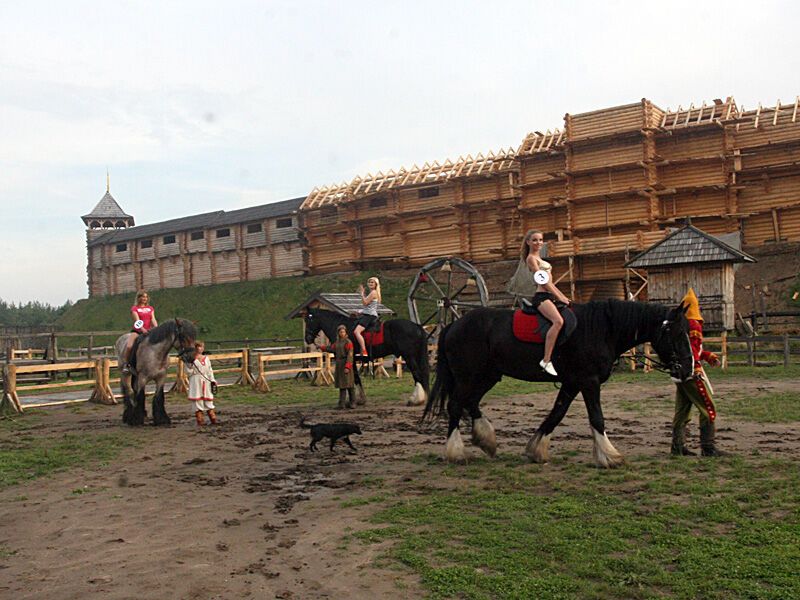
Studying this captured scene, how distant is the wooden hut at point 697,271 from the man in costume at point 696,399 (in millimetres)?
16164

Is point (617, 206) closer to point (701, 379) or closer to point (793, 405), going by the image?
point (793, 405)

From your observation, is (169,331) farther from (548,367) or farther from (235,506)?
(548,367)

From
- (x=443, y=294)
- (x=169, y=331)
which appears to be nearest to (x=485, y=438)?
(x=169, y=331)

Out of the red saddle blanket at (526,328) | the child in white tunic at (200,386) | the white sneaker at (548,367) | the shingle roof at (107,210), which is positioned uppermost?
the shingle roof at (107,210)

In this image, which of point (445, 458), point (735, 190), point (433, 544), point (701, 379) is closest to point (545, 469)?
point (445, 458)

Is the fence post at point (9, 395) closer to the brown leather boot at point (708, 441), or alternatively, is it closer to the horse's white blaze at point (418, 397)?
the horse's white blaze at point (418, 397)

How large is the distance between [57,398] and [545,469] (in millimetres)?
15562

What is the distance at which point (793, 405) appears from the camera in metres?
12.7

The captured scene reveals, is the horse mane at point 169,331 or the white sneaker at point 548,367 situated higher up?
the horse mane at point 169,331

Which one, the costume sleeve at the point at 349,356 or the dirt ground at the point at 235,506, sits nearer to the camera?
the dirt ground at the point at 235,506

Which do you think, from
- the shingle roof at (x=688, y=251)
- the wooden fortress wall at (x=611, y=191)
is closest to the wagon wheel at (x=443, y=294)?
the wooden fortress wall at (x=611, y=191)

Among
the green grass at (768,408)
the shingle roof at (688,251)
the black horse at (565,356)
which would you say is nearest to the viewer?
the black horse at (565,356)

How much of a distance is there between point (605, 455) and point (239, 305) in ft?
131

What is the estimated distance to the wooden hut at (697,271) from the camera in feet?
76.3
